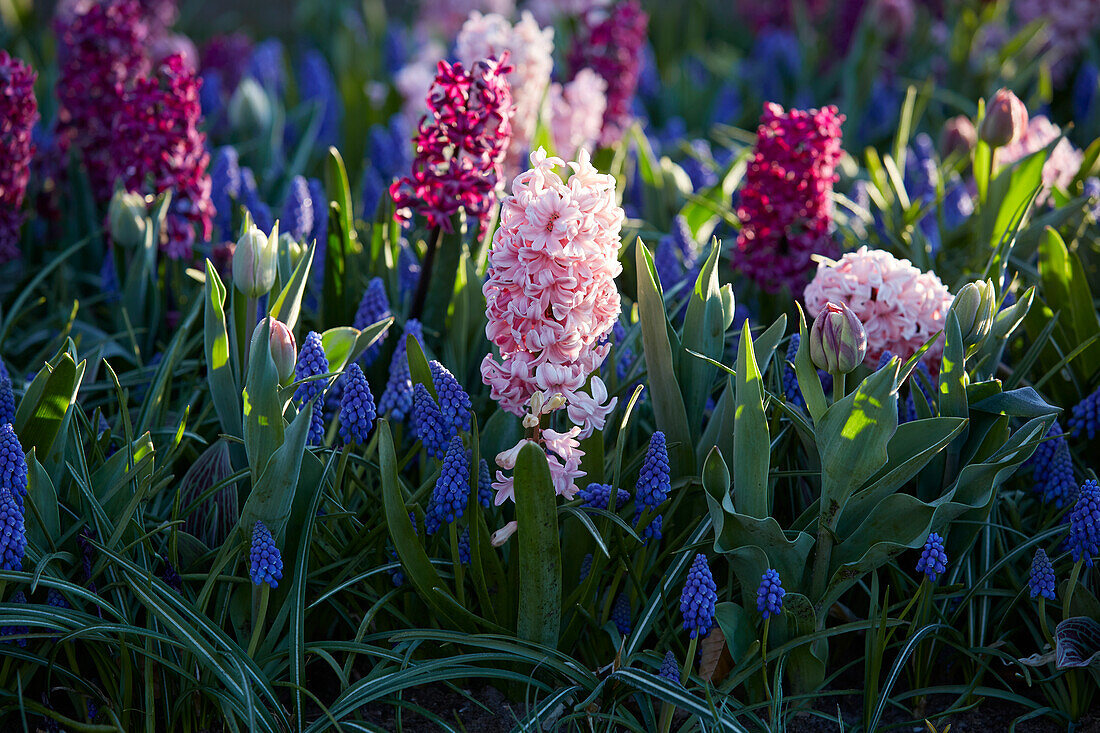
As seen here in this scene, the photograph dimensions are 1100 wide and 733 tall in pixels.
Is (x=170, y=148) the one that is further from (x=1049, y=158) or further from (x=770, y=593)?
(x=1049, y=158)

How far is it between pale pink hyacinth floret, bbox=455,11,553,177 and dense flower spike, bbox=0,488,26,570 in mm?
1952

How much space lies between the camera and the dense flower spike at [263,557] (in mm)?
1581

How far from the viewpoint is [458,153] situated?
7.29ft

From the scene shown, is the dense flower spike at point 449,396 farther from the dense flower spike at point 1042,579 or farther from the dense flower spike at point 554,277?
the dense flower spike at point 1042,579

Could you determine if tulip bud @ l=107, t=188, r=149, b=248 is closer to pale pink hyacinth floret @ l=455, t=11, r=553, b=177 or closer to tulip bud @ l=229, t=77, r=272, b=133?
pale pink hyacinth floret @ l=455, t=11, r=553, b=177

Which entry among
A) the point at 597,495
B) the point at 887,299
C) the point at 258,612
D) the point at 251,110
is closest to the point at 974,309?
the point at 887,299

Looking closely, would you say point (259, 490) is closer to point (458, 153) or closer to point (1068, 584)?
point (458, 153)

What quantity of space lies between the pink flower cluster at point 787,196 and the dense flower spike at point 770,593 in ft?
3.72

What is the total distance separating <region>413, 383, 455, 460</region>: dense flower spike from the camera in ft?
5.58

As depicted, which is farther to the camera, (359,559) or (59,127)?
(59,127)

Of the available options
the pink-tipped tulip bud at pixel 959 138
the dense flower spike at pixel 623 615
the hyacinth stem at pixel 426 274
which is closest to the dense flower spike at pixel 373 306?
the hyacinth stem at pixel 426 274

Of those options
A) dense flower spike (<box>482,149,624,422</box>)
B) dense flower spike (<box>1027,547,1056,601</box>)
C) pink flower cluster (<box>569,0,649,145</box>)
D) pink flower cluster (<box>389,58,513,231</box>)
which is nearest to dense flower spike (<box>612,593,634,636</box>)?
dense flower spike (<box>482,149,624,422</box>)

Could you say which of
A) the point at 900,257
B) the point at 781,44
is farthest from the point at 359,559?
the point at 781,44

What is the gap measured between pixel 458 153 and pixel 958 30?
4.14 m
